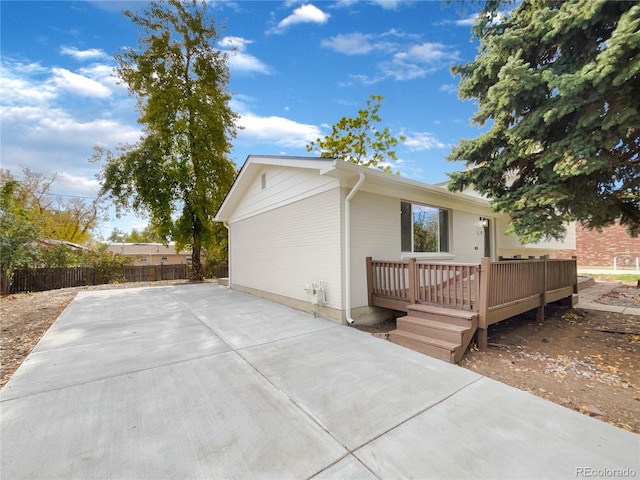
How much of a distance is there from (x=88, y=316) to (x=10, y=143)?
10578 millimetres

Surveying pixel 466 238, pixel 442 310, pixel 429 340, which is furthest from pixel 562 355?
pixel 466 238

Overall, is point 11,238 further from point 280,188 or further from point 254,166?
point 280,188

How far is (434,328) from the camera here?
14.3ft

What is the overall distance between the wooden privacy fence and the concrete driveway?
11.2 metres

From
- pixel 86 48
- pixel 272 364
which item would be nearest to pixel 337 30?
pixel 86 48

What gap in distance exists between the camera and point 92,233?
2642 cm

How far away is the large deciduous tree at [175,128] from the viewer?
43.2 ft

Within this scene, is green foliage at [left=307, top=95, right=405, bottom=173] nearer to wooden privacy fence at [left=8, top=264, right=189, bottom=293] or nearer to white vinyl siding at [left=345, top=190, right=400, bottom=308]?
wooden privacy fence at [left=8, top=264, right=189, bottom=293]

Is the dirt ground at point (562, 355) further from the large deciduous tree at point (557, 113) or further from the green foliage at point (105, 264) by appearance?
the green foliage at point (105, 264)

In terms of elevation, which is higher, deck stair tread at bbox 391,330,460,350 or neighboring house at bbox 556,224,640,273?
neighboring house at bbox 556,224,640,273

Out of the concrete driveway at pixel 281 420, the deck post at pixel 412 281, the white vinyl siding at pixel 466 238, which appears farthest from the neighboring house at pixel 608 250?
the concrete driveway at pixel 281 420

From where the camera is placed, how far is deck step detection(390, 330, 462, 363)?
3.89 m

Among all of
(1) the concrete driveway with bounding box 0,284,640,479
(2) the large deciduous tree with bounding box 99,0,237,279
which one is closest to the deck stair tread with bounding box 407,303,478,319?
(1) the concrete driveway with bounding box 0,284,640,479

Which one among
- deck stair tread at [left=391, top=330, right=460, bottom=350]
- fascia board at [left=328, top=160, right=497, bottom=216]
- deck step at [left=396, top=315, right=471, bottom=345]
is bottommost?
deck stair tread at [left=391, top=330, right=460, bottom=350]
